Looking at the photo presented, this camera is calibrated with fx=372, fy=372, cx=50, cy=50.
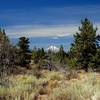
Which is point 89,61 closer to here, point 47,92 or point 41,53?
point 41,53

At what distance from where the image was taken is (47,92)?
13.3 meters

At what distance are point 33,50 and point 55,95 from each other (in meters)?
57.3

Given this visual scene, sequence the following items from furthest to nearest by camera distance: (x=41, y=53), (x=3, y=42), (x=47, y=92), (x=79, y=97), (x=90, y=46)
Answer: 1. (x=41, y=53)
2. (x=90, y=46)
3. (x=3, y=42)
4. (x=47, y=92)
5. (x=79, y=97)

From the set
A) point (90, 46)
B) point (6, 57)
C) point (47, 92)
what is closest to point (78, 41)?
point (90, 46)

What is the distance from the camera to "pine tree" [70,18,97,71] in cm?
4328

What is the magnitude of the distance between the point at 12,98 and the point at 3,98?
0.35 metres

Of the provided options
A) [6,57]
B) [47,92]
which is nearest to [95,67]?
[6,57]

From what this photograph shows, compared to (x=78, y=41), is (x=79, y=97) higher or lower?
lower

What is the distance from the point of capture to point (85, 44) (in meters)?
43.1

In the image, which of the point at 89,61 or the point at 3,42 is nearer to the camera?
the point at 3,42

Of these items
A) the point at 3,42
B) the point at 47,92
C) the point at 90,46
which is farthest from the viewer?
the point at 90,46

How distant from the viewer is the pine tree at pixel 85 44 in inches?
1704

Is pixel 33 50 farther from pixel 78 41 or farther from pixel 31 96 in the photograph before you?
pixel 31 96

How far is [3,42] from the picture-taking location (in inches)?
829
